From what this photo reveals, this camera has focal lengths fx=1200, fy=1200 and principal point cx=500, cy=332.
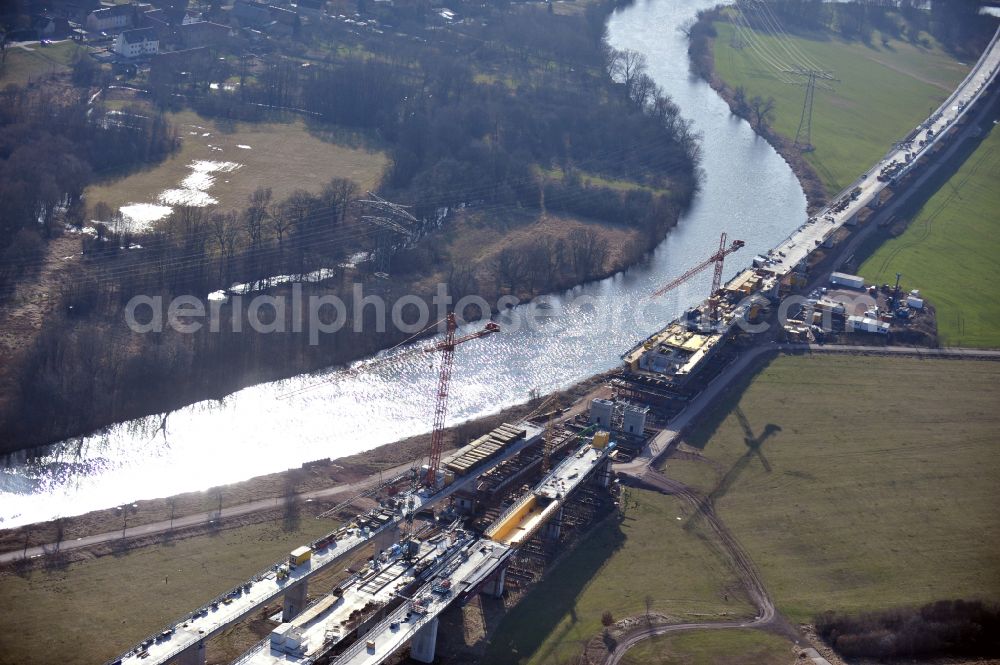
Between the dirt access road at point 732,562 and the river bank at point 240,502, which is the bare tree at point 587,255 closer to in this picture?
the river bank at point 240,502

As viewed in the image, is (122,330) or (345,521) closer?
(345,521)

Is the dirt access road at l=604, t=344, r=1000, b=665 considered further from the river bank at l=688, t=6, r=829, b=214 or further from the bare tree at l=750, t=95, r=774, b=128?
the bare tree at l=750, t=95, r=774, b=128

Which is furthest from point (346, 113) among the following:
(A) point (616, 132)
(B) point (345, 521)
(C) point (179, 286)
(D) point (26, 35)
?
(B) point (345, 521)

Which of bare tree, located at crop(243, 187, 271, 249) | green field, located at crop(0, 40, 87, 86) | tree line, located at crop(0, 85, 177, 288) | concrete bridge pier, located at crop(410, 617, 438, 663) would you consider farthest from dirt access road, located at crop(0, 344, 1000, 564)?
green field, located at crop(0, 40, 87, 86)

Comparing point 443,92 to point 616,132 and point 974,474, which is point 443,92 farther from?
point 974,474

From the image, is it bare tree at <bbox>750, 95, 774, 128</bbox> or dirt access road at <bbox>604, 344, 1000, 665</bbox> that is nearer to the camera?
dirt access road at <bbox>604, 344, 1000, 665</bbox>
